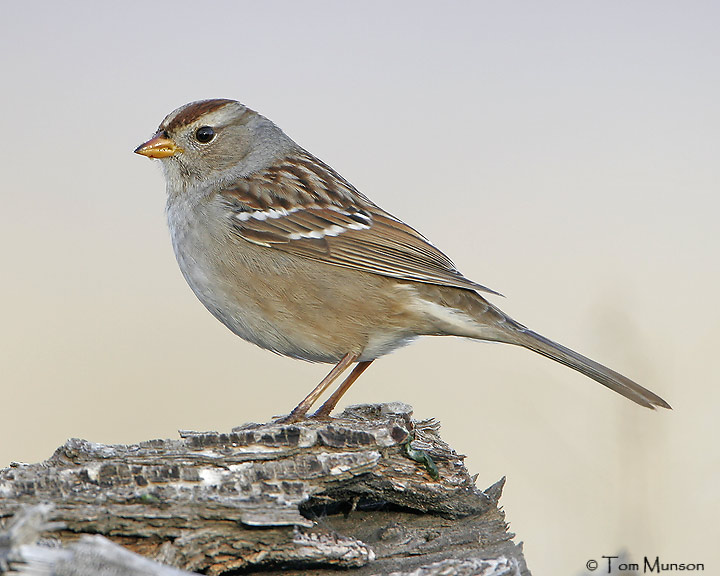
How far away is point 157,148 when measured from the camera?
4656 millimetres

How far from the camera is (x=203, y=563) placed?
239 centimetres

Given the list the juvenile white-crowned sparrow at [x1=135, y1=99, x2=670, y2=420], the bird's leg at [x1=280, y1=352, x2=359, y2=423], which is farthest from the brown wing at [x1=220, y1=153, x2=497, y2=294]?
the bird's leg at [x1=280, y1=352, x2=359, y2=423]

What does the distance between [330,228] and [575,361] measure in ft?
4.31

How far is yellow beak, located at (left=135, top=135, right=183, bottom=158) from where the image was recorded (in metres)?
4.64

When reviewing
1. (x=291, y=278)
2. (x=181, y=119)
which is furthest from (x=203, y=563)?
(x=181, y=119)

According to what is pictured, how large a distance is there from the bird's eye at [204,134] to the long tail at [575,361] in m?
1.93

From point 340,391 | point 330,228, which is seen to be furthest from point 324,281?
point 340,391

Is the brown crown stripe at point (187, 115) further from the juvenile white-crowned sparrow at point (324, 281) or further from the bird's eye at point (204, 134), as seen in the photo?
the juvenile white-crowned sparrow at point (324, 281)

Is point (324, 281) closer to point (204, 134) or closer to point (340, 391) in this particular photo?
point (340, 391)

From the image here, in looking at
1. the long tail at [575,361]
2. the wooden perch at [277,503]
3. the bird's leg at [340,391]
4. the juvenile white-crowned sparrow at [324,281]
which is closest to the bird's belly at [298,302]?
the juvenile white-crowned sparrow at [324,281]

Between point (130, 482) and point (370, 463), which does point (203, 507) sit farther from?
point (370, 463)

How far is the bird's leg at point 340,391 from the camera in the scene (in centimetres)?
448

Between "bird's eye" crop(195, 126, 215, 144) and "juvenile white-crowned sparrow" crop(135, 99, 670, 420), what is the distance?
0.38 m

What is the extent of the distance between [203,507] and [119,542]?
233 millimetres
